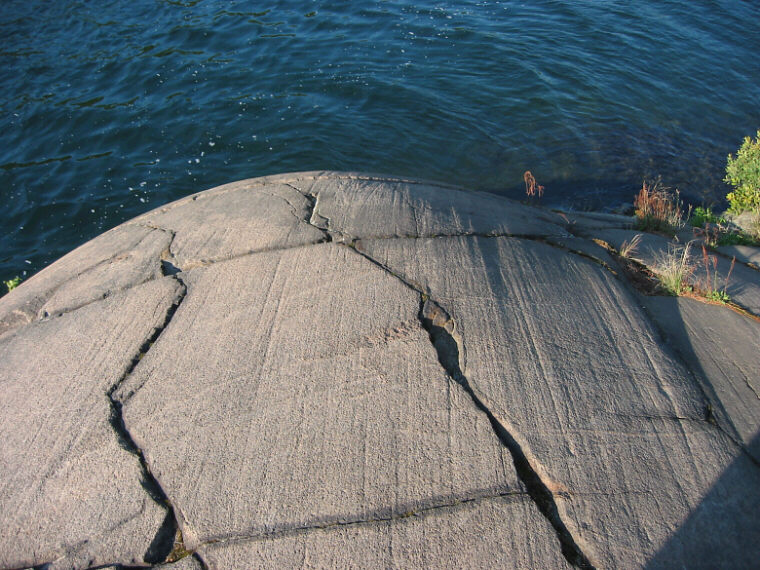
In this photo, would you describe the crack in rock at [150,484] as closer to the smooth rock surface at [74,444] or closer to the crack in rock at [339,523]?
the smooth rock surface at [74,444]

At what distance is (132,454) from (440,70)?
9.38 meters

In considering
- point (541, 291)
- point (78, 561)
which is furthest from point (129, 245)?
point (541, 291)

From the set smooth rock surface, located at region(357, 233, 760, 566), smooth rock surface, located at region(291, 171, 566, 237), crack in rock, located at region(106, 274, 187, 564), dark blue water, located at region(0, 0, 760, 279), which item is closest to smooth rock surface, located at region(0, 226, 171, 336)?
crack in rock, located at region(106, 274, 187, 564)

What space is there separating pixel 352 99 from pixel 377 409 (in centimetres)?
781

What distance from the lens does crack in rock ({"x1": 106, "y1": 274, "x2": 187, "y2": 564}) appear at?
2365 mm

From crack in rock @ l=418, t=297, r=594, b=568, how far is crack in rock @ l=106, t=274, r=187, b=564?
1519 mm

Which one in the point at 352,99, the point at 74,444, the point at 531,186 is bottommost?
the point at 352,99

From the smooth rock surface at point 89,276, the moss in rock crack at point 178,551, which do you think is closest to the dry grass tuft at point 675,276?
the moss in rock crack at point 178,551

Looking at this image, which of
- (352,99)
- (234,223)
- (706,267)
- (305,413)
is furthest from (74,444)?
(352,99)

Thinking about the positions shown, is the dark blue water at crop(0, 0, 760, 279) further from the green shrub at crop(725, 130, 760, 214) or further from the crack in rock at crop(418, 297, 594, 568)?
the crack in rock at crop(418, 297, 594, 568)

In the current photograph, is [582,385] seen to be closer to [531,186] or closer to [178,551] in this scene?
[178,551]

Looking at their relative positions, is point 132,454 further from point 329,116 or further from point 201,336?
point 329,116

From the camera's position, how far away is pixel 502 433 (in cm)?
265

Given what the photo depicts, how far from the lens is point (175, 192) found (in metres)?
7.70
